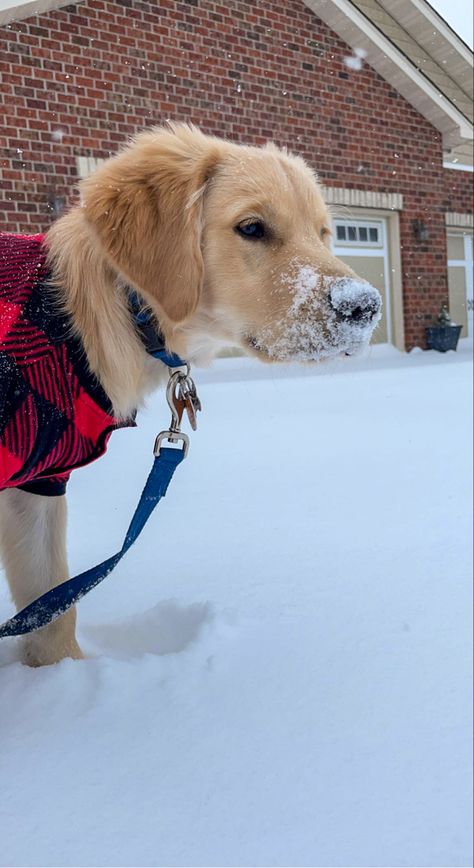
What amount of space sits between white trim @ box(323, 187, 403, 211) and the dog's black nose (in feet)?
21.2

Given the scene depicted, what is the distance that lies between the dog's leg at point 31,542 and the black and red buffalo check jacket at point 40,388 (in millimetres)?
307

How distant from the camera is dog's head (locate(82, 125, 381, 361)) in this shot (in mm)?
1613

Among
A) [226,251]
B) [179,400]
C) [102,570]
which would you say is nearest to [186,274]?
[226,251]

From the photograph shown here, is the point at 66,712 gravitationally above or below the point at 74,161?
below

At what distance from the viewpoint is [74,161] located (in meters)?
3.30

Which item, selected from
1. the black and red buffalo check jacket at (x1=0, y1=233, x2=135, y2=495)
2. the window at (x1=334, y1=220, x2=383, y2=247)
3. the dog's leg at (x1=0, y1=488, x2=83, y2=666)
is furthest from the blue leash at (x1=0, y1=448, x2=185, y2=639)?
the window at (x1=334, y1=220, x2=383, y2=247)

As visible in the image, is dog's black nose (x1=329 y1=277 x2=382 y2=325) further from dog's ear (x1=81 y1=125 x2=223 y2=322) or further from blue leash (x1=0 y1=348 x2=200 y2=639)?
blue leash (x1=0 y1=348 x2=200 y2=639)

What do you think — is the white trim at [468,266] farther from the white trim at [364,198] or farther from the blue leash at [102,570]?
the blue leash at [102,570]

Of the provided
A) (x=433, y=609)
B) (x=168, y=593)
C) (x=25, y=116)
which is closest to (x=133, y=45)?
(x=25, y=116)

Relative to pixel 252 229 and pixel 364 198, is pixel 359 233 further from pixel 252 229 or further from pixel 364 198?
pixel 252 229

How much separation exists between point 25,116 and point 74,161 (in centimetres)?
76

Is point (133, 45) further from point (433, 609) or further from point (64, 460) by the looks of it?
point (433, 609)

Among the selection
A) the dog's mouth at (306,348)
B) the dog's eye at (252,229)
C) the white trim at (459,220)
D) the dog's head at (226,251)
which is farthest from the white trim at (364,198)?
the dog's mouth at (306,348)

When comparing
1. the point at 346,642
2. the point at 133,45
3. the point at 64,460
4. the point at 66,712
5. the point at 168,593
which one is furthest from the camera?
the point at 133,45
